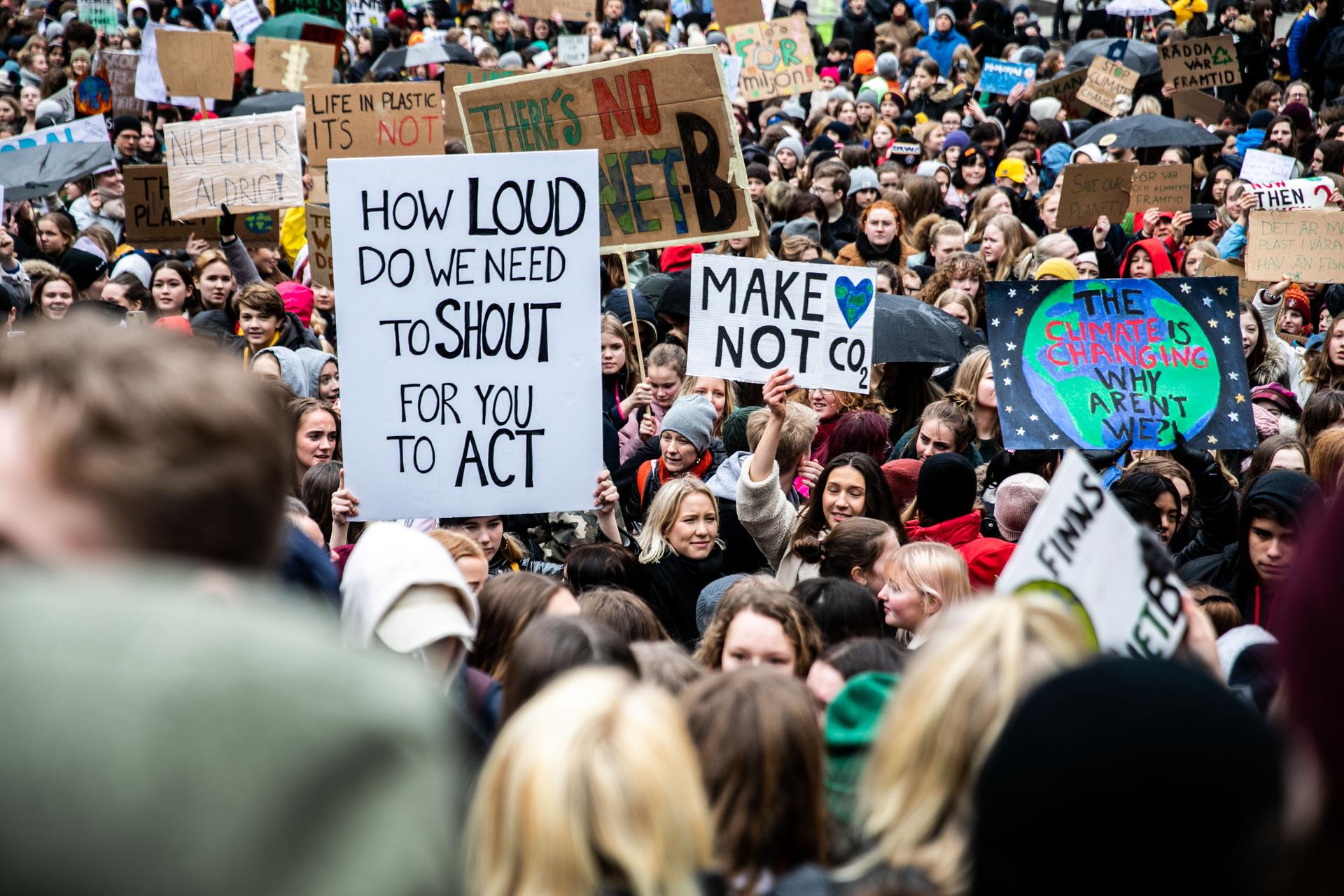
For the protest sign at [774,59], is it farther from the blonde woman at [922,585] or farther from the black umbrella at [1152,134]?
the blonde woman at [922,585]

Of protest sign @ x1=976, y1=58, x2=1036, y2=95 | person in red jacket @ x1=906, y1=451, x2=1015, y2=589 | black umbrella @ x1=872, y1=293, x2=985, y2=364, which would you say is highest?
protest sign @ x1=976, y1=58, x2=1036, y2=95

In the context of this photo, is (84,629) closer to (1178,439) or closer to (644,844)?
(644,844)

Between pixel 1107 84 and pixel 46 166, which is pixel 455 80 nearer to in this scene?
pixel 46 166

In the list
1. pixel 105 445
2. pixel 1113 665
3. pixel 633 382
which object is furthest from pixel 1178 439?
pixel 105 445

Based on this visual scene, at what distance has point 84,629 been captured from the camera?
0.89m

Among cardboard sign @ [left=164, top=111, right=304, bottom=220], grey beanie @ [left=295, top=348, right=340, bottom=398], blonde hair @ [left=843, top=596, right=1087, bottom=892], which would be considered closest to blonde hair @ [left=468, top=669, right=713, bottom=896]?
blonde hair @ [left=843, top=596, right=1087, bottom=892]

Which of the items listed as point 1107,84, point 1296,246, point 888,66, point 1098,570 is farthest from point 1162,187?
point 1098,570

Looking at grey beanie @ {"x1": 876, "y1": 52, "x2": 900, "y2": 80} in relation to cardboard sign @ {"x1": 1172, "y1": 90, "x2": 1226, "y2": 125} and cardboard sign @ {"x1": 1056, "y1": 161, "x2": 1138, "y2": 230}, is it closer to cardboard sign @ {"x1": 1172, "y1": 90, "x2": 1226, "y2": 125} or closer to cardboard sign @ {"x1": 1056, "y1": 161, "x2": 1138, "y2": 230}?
cardboard sign @ {"x1": 1172, "y1": 90, "x2": 1226, "y2": 125}

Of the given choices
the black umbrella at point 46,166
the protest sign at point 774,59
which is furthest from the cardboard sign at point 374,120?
the protest sign at point 774,59

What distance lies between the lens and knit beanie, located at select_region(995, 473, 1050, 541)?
18.1 feet

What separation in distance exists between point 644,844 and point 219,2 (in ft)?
72.7

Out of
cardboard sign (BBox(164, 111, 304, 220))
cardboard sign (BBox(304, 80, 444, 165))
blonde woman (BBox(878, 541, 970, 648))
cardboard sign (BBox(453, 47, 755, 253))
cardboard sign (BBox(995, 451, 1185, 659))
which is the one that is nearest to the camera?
cardboard sign (BBox(995, 451, 1185, 659))

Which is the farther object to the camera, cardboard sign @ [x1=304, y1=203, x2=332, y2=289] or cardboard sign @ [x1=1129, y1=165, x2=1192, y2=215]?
cardboard sign @ [x1=1129, y1=165, x2=1192, y2=215]

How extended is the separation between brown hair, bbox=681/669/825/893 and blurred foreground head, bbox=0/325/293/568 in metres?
1.39
